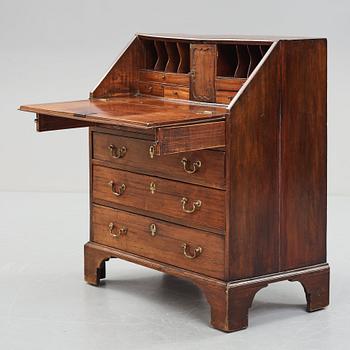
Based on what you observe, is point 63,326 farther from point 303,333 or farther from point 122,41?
point 122,41

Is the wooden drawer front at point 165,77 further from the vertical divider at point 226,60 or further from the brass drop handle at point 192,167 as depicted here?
the brass drop handle at point 192,167

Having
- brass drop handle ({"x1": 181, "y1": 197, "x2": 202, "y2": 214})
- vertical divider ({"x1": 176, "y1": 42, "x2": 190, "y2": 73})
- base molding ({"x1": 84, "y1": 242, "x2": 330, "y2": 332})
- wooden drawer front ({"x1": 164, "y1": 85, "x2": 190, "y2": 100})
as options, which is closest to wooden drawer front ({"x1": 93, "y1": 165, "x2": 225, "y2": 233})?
brass drop handle ({"x1": 181, "y1": 197, "x2": 202, "y2": 214})

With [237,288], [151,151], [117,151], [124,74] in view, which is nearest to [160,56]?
[124,74]

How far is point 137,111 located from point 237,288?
2.90 feet

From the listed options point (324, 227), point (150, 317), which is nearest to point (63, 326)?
point (150, 317)

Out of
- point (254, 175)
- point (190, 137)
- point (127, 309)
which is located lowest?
point (127, 309)

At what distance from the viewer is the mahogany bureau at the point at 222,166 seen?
4.77 m

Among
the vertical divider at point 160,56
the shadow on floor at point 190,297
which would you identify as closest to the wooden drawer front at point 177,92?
the vertical divider at point 160,56

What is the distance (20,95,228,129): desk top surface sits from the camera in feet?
15.1

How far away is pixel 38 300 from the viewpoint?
5340mm

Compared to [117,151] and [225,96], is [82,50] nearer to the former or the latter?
[117,151]

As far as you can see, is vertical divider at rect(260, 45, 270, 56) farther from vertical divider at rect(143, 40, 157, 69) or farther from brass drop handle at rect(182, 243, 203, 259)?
brass drop handle at rect(182, 243, 203, 259)

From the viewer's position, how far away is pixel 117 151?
211 inches

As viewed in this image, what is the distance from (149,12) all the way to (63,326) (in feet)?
12.2
